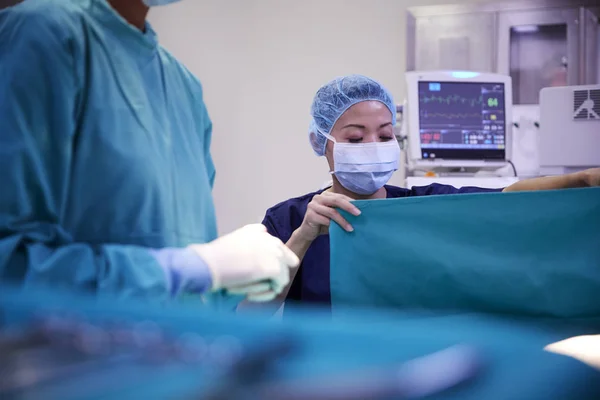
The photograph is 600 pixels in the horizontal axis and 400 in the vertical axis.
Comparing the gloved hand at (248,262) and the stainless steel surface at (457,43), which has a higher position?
the stainless steel surface at (457,43)

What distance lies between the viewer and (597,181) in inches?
52.4

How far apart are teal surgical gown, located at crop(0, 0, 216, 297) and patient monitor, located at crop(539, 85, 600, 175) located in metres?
2.54

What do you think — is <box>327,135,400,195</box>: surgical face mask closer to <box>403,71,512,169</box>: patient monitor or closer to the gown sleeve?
the gown sleeve

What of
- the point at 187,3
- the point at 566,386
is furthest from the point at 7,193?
the point at 187,3

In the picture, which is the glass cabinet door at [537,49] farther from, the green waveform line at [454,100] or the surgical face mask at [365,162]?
the surgical face mask at [365,162]

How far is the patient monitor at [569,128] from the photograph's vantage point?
303 cm

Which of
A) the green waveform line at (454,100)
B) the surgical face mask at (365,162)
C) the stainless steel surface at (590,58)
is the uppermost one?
the stainless steel surface at (590,58)

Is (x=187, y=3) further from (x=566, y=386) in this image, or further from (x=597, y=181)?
(x=566, y=386)

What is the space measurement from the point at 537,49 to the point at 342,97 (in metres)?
3.25

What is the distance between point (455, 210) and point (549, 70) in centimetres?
363

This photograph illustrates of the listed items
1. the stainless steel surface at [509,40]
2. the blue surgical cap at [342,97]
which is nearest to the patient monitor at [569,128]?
the stainless steel surface at [509,40]

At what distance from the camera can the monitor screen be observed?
314 centimetres

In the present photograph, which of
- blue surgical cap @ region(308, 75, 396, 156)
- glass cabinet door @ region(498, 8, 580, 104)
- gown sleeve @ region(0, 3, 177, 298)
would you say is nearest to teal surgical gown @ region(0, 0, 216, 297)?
gown sleeve @ region(0, 3, 177, 298)

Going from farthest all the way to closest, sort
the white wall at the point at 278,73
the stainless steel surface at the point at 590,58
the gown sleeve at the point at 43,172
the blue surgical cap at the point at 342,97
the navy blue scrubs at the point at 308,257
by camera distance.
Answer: the white wall at the point at 278,73, the stainless steel surface at the point at 590,58, the blue surgical cap at the point at 342,97, the navy blue scrubs at the point at 308,257, the gown sleeve at the point at 43,172
